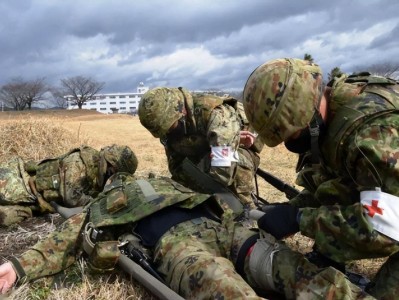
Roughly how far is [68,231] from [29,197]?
217 cm

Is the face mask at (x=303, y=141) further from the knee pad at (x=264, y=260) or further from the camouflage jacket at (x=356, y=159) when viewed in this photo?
the knee pad at (x=264, y=260)

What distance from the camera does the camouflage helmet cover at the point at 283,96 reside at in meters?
2.60

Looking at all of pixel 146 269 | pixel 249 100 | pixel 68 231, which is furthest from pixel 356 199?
pixel 68 231

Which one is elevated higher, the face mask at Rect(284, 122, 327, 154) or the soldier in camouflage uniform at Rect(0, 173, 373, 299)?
the face mask at Rect(284, 122, 327, 154)

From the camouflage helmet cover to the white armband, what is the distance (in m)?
1.59

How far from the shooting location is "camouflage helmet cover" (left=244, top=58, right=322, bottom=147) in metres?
2.60

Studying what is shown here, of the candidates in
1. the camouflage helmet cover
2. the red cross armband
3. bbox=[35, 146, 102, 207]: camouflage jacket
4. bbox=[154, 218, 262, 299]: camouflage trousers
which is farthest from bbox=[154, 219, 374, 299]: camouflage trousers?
bbox=[35, 146, 102, 207]: camouflage jacket

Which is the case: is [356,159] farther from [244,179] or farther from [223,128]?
[244,179]

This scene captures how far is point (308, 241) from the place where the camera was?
160 inches

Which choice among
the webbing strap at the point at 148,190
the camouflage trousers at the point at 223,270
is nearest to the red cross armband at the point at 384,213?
the camouflage trousers at the point at 223,270

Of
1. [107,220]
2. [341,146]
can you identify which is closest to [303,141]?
[341,146]

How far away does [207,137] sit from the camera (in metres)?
4.54

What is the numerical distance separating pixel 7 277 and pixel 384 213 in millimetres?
2351

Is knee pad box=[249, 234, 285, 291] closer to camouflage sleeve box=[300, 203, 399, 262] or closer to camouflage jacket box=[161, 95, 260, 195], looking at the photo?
camouflage sleeve box=[300, 203, 399, 262]
